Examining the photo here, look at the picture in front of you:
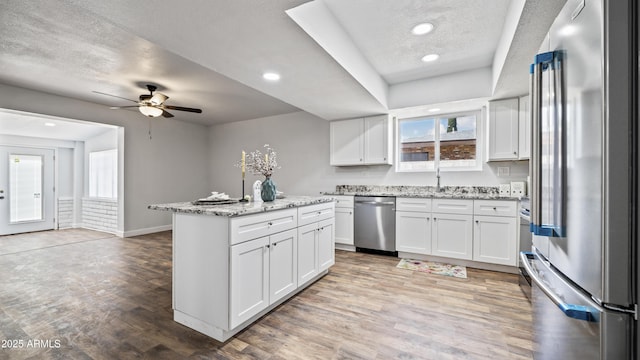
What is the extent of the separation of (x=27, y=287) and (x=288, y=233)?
2946 millimetres

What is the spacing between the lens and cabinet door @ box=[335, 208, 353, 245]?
171 inches

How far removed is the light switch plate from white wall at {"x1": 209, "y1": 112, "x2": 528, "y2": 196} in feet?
0.90

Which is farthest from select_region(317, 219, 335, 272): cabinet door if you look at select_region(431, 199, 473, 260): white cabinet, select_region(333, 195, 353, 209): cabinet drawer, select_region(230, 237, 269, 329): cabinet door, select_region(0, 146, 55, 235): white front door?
select_region(0, 146, 55, 235): white front door

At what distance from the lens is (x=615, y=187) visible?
81cm

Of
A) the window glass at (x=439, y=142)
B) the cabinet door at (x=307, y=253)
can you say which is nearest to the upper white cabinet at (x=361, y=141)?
the window glass at (x=439, y=142)

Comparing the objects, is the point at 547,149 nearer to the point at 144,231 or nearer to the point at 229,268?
the point at 229,268

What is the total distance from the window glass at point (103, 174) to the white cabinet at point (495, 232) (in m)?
7.07

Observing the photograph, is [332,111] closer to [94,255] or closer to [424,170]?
[424,170]

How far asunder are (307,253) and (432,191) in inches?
98.4

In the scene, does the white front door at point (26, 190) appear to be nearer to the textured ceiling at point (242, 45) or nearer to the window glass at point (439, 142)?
the textured ceiling at point (242, 45)

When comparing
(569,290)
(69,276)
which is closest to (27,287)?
(69,276)

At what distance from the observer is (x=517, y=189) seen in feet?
11.5

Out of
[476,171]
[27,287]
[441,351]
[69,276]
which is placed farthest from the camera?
[476,171]

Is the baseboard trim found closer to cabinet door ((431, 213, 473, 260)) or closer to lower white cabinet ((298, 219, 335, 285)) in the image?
lower white cabinet ((298, 219, 335, 285))
